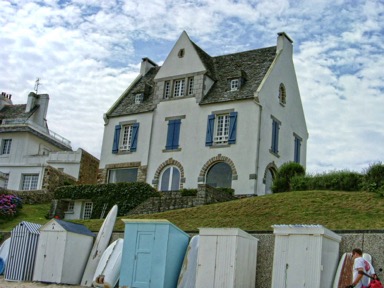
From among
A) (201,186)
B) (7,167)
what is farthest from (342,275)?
(7,167)

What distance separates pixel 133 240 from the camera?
16344 mm

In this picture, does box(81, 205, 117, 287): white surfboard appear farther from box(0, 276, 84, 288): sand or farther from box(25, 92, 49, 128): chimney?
box(25, 92, 49, 128): chimney

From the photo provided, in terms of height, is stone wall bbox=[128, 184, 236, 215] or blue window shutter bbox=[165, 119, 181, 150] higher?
blue window shutter bbox=[165, 119, 181, 150]

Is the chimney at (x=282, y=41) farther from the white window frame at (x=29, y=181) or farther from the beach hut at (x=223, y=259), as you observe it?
the beach hut at (x=223, y=259)

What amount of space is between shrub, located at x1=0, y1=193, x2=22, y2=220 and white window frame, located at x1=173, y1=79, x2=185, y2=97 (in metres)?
10.9

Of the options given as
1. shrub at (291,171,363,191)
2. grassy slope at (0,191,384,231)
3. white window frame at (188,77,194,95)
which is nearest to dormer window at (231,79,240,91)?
white window frame at (188,77,194,95)

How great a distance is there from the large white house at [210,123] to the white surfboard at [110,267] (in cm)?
1491

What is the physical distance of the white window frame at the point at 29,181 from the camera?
45.5 metres

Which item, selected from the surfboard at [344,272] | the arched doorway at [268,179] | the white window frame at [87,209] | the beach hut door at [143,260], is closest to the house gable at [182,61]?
the arched doorway at [268,179]

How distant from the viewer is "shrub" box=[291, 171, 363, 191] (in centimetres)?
2578

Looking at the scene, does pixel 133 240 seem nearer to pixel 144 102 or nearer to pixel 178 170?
pixel 178 170

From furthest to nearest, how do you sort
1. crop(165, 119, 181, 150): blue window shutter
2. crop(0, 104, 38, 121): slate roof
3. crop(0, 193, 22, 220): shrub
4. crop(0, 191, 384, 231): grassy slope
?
crop(0, 104, 38, 121): slate roof < crop(165, 119, 181, 150): blue window shutter < crop(0, 193, 22, 220): shrub < crop(0, 191, 384, 231): grassy slope

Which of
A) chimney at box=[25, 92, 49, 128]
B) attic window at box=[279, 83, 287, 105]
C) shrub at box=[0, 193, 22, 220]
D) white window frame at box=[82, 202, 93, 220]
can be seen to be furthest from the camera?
chimney at box=[25, 92, 49, 128]

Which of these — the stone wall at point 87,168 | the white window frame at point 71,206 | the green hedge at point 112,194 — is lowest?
the white window frame at point 71,206
